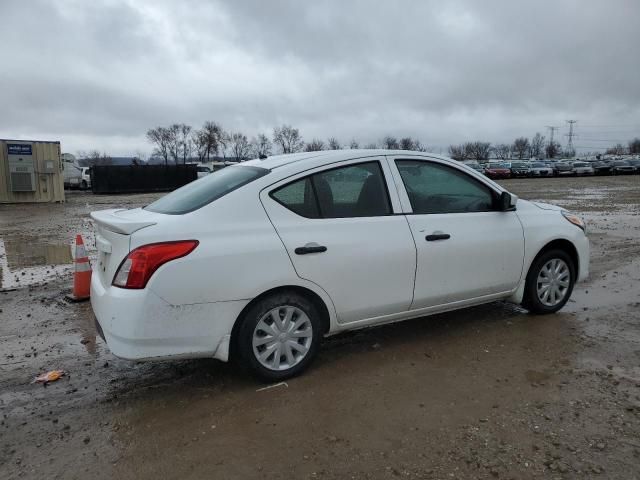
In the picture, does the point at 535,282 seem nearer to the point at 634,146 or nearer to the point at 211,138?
the point at 211,138

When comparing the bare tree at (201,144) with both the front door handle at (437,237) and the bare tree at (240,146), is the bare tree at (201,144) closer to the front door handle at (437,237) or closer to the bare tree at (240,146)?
the bare tree at (240,146)

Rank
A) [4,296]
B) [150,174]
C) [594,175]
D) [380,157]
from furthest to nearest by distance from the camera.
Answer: [594,175] → [150,174] → [4,296] → [380,157]

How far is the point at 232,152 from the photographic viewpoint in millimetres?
87875

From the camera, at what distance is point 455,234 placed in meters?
4.40

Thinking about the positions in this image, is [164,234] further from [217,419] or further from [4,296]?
[4,296]

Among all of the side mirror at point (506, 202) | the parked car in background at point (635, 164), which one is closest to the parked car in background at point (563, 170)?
the parked car in background at point (635, 164)

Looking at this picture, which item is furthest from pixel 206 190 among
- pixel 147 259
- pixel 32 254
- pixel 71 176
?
pixel 71 176

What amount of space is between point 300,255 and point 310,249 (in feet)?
0.28

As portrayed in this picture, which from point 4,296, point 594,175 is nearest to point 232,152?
point 594,175

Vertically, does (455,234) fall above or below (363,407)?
above

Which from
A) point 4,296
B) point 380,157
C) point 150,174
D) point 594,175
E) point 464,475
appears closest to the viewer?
point 464,475

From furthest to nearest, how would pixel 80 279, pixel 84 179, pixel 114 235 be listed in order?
pixel 84 179 → pixel 80 279 → pixel 114 235

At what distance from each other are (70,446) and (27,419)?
0.55 m

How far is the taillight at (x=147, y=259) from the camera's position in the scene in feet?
10.9
